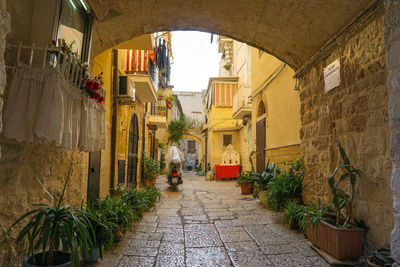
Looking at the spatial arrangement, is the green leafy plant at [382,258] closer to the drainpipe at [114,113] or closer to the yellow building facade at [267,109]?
the yellow building facade at [267,109]

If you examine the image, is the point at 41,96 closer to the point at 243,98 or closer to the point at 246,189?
the point at 246,189

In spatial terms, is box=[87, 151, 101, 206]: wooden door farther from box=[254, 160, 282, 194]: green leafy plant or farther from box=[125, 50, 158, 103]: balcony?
box=[254, 160, 282, 194]: green leafy plant

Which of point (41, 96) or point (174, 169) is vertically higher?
point (41, 96)

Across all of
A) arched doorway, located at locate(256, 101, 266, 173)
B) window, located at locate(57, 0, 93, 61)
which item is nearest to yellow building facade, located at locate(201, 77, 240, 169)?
arched doorway, located at locate(256, 101, 266, 173)

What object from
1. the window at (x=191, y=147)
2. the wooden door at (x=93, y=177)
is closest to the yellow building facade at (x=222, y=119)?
the wooden door at (x=93, y=177)

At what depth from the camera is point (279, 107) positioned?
23.0 feet

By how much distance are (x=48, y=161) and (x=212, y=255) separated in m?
2.03

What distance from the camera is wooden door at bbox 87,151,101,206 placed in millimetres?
4969

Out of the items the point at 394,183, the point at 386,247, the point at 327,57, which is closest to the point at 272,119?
the point at 327,57

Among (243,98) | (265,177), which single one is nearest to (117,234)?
(265,177)

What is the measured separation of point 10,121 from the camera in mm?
1960

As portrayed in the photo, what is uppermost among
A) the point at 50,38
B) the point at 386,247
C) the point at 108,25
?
the point at 108,25

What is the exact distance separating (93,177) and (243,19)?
3.84 metres

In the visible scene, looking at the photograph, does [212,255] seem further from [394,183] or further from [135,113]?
[135,113]
